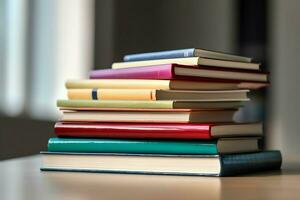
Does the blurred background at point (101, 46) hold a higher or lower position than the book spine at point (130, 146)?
higher

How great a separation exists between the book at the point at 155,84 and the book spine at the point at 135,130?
0.18 ft

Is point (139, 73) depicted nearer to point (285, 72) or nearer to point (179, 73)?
point (179, 73)

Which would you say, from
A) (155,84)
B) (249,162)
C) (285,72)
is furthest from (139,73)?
(285,72)

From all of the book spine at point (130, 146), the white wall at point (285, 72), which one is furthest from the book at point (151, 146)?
the white wall at point (285, 72)

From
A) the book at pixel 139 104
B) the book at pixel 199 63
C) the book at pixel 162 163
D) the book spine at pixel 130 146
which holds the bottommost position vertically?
the book at pixel 162 163

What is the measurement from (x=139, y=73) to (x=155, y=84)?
44mm

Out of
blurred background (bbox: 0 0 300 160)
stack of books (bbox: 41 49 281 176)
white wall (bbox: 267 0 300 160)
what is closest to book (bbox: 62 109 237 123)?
stack of books (bbox: 41 49 281 176)

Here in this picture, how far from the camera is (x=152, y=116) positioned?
0.80 metres

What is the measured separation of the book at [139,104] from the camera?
2.59ft

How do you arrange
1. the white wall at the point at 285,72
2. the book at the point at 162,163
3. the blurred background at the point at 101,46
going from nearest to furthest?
the book at the point at 162,163 → the blurred background at the point at 101,46 → the white wall at the point at 285,72

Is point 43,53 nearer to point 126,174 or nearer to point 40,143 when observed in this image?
point 40,143

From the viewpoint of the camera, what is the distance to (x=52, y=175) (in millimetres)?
800

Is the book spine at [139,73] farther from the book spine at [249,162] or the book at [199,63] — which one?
the book spine at [249,162]

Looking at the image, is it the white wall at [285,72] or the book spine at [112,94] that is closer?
the book spine at [112,94]
